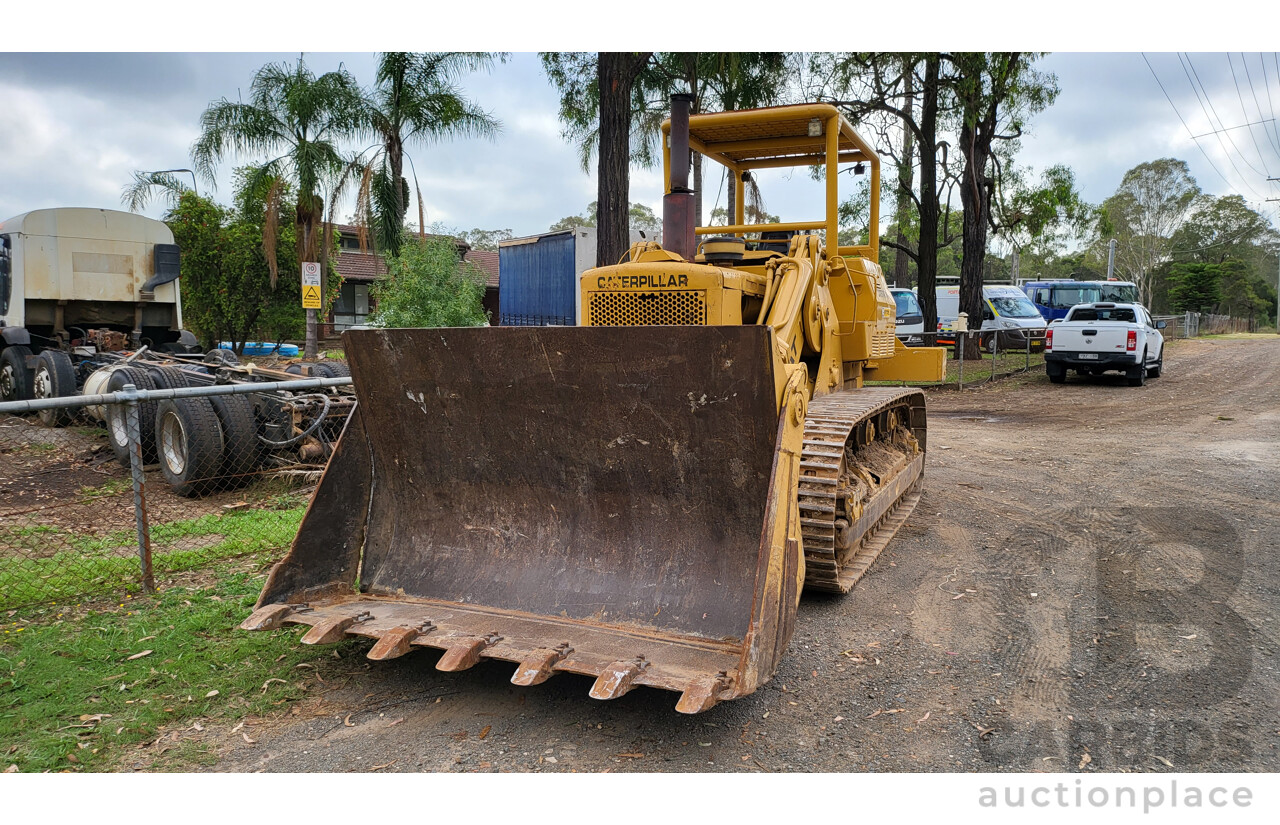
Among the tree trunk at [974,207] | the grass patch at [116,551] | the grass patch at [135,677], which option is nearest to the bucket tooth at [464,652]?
Answer: the grass patch at [135,677]

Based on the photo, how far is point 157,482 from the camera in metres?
8.40

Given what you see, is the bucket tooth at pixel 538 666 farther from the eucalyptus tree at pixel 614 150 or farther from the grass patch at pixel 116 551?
the eucalyptus tree at pixel 614 150

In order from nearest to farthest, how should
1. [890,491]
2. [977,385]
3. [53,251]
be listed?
[890,491]
[53,251]
[977,385]

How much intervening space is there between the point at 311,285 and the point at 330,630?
13.0m

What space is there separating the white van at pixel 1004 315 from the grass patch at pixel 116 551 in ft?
63.0

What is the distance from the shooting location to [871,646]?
164 inches

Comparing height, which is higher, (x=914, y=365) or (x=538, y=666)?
(x=914, y=365)

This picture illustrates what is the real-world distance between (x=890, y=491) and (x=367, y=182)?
16808 millimetres

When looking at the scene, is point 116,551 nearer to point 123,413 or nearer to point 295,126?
point 123,413

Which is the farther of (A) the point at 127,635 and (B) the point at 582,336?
(A) the point at 127,635

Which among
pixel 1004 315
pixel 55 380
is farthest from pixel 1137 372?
pixel 55 380

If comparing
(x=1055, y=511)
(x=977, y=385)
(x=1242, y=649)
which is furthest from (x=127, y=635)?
(x=977, y=385)

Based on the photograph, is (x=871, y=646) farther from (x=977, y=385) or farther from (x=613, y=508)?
(x=977, y=385)

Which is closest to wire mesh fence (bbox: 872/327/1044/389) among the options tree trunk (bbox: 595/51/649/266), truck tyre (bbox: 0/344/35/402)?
tree trunk (bbox: 595/51/649/266)
